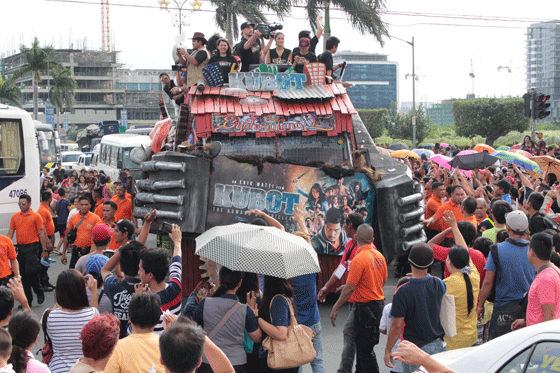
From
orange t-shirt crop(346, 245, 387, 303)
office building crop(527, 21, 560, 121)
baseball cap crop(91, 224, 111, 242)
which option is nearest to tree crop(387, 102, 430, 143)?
orange t-shirt crop(346, 245, 387, 303)

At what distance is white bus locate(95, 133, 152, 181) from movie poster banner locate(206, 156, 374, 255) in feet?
48.0

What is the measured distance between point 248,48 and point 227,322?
287 inches

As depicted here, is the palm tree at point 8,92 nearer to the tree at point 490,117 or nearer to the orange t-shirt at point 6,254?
the tree at point 490,117

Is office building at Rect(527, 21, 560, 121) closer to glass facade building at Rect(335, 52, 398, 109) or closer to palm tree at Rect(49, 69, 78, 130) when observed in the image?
glass facade building at Rect(335, 52, 398, 109)

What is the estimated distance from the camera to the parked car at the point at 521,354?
11.7ft

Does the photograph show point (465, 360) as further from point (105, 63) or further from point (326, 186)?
point (105, 63)

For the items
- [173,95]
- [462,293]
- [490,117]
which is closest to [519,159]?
[173,95]

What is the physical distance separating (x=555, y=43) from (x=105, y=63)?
102119 millimetres

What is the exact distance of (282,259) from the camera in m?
4.97

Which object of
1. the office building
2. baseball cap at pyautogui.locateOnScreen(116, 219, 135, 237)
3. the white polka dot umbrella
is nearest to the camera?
the white polka dot umbrella

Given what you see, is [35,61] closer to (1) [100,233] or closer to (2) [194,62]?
(2) [194,62]

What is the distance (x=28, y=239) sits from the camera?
10.1 meters

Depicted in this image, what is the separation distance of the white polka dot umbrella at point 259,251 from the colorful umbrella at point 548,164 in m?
8.12

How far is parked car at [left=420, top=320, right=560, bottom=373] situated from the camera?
3553 mm
